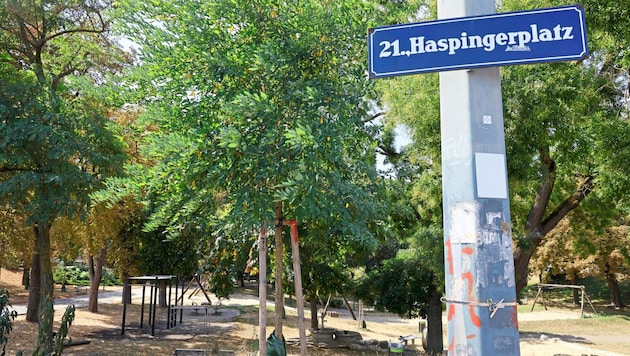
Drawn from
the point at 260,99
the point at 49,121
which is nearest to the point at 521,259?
the point at 260,99

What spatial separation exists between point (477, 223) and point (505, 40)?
34.7 inches

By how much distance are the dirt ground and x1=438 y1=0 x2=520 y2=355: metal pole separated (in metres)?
6.53

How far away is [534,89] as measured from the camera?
9.78 meters

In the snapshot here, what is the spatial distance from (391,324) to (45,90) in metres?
21.6

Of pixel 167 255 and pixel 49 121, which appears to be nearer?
pixel 49 121

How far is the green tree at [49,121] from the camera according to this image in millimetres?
12148

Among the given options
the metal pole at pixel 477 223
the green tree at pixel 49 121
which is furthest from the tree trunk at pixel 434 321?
the metal pole at pixel 477 223

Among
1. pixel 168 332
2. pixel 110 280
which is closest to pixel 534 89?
pixel 168 332

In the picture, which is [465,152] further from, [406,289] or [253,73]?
[406,289]

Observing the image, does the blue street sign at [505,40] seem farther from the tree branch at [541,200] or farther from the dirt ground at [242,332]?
the tree branch at [541,200]

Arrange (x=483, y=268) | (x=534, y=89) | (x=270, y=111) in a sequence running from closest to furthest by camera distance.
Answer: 1. (x=483, y=268)
2. (x=270, y=111)
3. (x=534, y=89)

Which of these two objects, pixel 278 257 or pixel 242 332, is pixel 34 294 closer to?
pixel 242 332

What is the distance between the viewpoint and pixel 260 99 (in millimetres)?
5344

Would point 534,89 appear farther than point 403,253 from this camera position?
No
